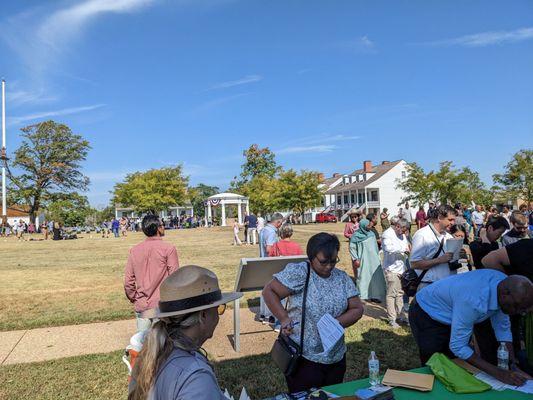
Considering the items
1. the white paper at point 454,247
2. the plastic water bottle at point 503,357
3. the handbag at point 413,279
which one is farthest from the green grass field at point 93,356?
the plastic water bottle at point 503,357

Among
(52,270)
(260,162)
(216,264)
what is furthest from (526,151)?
(260,162)

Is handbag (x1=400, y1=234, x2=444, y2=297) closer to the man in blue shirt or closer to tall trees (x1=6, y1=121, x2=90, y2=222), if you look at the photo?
the man in blue shirt

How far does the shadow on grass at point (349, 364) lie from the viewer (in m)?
4.74

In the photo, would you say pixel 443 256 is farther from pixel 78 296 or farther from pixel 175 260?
pixel 78 296

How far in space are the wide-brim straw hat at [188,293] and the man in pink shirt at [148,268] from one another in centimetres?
279

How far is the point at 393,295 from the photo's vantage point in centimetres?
689

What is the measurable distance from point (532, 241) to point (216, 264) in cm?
1250

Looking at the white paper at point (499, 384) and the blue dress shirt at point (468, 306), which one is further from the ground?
the blue dress shirt at point (468, 306)

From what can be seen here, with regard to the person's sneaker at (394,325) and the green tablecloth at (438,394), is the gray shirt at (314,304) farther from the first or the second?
the person's sneaker at (394,325)

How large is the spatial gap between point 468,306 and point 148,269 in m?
3.17

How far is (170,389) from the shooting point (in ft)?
5.47

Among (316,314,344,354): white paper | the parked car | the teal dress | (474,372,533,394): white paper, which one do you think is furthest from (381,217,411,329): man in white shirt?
the parked car

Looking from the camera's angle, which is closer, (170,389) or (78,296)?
(170,389)

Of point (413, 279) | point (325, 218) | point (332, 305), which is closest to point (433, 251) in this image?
point (413, 279)
